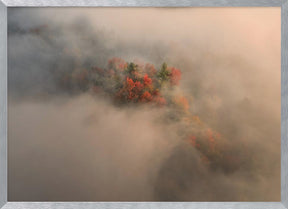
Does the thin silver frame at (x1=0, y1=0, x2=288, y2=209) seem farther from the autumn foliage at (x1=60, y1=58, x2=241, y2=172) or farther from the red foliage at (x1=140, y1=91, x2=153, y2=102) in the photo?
the red foliage at (x1=140, y1=91, x2=153, y2=102)

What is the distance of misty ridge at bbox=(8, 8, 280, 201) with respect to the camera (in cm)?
139

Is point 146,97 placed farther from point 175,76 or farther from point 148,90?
point 175,76

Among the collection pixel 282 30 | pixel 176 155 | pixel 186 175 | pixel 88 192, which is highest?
pixel 282 30

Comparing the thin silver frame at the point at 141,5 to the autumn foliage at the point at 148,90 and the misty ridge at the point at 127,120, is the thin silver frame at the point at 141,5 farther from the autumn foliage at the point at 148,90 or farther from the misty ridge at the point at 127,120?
the autumn foliage at the point at 148,90

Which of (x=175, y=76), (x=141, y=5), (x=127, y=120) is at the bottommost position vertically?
(x=127, y=120)

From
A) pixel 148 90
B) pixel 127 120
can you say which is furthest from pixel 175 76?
pixel 127 120

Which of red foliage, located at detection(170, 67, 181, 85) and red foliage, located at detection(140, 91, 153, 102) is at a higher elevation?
red foliage, located at detection(170, 67, 181, 85)

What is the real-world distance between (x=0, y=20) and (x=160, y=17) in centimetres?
107

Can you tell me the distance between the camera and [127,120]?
4.57ft

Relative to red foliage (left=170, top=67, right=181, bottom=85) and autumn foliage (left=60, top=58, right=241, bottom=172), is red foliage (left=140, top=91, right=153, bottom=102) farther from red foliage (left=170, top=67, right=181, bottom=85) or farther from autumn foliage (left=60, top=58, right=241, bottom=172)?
red foliage (left=170, top=67, right=181, bottom=85)

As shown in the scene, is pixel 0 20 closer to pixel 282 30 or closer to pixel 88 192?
pixel 88 192

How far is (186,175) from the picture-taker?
1394 millimetres

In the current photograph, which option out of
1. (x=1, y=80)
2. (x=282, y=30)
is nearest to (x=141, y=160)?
(x=1, y=80)

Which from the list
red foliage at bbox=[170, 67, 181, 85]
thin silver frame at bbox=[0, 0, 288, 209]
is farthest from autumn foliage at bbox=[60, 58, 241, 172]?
thin silver frame at bbox=[0, 0, 288, 209]
